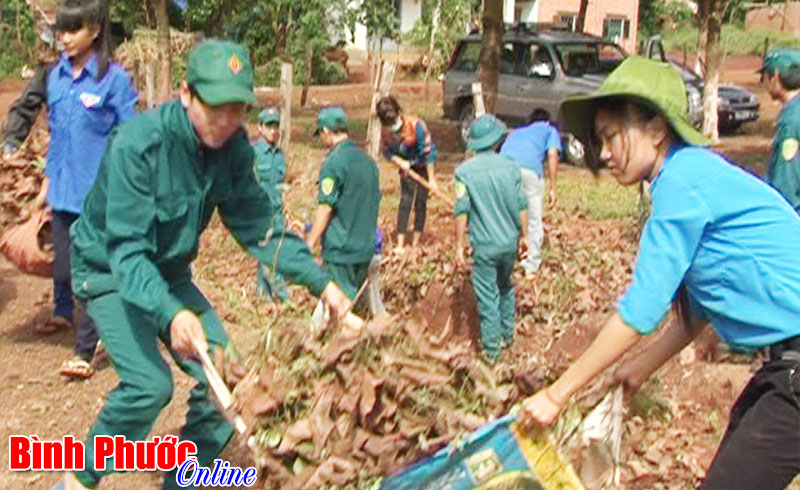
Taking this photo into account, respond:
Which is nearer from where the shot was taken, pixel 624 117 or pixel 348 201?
pixel 624 117

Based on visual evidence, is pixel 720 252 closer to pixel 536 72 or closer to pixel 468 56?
pixel 536 72

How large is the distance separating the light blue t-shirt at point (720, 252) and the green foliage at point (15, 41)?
29000 millimetres

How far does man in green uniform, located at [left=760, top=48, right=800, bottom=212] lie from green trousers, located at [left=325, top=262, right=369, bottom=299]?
8.34 ft

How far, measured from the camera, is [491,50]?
1744 centimetres

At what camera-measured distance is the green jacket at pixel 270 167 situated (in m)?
8.73

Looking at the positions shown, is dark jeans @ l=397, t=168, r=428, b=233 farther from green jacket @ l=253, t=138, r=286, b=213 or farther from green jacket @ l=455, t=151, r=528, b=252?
green jacket @ l=455, t=151, r=528, b=252

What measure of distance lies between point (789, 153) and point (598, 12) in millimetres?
39660

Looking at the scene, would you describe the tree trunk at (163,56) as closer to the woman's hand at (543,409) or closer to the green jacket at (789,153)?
the green jacket at (789,153)

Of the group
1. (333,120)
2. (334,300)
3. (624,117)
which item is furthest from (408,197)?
(624,117)

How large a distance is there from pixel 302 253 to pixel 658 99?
1869mm

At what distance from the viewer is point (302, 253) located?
4.47 m

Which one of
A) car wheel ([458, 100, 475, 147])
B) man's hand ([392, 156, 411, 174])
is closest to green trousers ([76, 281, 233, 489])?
man's hand ([392, 156, 411, 174])

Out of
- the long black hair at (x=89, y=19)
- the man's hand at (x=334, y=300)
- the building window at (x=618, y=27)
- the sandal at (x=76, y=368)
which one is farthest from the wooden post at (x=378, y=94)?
the building window at (x=618, y=27)

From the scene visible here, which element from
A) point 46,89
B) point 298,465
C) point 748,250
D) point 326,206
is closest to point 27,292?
point 46,89
